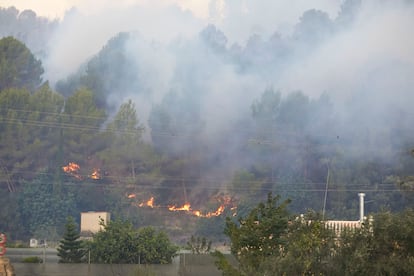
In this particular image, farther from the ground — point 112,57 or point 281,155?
point 112,57

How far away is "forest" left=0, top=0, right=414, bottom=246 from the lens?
7819 centimetres

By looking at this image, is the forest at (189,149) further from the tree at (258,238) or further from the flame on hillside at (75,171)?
the tree at (258,238)

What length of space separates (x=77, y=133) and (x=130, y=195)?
850 cm

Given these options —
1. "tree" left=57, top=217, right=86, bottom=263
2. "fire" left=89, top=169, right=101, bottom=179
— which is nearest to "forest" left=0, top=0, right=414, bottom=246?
"fire" left=89, top=169, right=101, bottom=179

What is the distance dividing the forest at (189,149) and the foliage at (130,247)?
110ft

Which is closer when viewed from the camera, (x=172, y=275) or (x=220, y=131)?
(x=172, y=275)

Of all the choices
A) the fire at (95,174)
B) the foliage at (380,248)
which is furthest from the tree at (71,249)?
the fire at (95,174)

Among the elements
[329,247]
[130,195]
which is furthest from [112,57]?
[329,247]

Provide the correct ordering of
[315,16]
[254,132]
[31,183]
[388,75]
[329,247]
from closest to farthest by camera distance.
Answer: [329,247] → [31,183] → [254,132] → [388,75] → [315,16]

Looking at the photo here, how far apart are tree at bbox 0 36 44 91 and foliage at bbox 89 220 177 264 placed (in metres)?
52.1

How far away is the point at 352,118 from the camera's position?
298 ft

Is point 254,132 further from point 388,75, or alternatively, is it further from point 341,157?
point 388,75

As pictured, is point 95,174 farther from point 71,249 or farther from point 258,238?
point 258,238

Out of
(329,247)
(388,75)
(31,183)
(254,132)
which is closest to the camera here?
(329,247)
